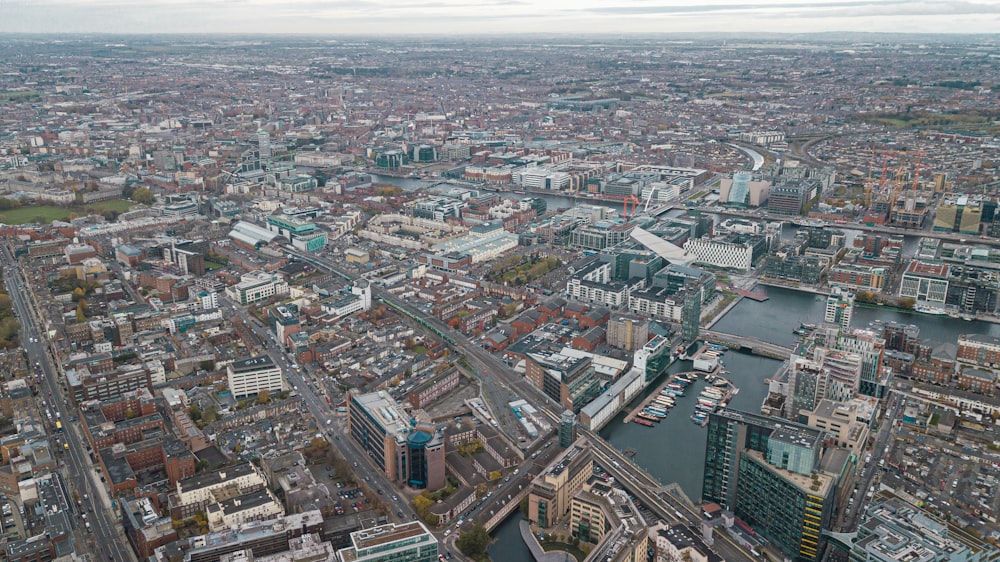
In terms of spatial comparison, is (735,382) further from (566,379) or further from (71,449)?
(71,449)

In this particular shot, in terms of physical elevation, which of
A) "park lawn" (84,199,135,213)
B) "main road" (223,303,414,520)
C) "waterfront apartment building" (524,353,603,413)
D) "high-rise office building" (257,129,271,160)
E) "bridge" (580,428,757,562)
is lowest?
"main road" (223,303,414,520)

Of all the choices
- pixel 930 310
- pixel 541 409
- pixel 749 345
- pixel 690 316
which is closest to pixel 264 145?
pixel 690 316

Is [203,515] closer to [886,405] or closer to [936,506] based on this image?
[936,506]

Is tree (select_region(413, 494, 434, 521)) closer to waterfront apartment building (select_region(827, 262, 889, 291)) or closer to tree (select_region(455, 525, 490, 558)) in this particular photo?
tree (select_region(455, 525, 490, 558))

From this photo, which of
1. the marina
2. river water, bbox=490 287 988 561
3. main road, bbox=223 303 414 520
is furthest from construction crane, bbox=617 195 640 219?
main road, bbox=223 303 414 520

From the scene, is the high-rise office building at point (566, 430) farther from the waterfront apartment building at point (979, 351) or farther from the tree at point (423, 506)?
the waterfront apartment building at point (979, 351)

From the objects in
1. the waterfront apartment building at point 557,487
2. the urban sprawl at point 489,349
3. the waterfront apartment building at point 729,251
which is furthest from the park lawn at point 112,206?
the waterfront apartment building at point 557,487
